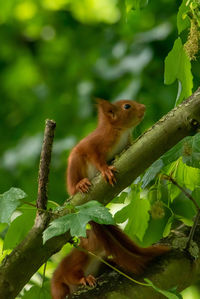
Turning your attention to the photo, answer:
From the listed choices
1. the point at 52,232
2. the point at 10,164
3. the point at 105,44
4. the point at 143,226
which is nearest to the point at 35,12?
the point at 105,44

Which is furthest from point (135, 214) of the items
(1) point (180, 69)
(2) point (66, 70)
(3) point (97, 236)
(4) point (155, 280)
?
(2) point (66, 70)

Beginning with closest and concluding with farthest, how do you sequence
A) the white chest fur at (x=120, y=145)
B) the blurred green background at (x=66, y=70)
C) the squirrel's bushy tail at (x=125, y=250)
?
the squirrel's bushy tail at (x=125, y=250)
the white chest fur at (x=120, y=145)
the blurred green background at (x=66, y=70)

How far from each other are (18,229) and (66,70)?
3370mm

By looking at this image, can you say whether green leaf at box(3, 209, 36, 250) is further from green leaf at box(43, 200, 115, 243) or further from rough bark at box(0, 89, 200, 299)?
green leaf at box(43, 200, 115, 243)

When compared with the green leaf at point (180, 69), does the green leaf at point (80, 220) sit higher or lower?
lower

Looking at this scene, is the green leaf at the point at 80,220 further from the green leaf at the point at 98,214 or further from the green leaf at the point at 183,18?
the green leaf at the point at 183,18

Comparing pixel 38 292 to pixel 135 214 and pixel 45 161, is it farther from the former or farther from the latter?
pixel 45 161

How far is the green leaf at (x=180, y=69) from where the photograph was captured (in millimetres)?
1937

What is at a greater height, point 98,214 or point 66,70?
point 66,70

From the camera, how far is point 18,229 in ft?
6.71

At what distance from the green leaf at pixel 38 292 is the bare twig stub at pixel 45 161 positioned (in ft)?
1.43

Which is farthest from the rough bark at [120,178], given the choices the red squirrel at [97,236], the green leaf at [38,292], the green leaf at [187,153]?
the green leaf at [38,292]

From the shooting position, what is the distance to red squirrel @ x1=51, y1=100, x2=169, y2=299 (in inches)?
→ 76.9

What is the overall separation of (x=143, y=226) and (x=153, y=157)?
1.62 ft
